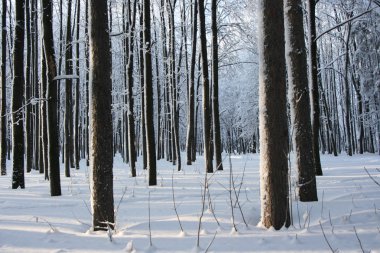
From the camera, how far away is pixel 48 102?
779 cm

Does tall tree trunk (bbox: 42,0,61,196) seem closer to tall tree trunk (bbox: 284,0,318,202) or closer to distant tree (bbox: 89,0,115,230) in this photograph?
distant tree (bbox: 89,0,115,230)

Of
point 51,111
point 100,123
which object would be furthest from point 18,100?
point 100,123

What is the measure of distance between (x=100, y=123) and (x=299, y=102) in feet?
11.0

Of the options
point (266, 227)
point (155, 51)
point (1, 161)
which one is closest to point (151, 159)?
point (266, 227)

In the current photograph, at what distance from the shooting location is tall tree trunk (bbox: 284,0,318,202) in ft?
18.8

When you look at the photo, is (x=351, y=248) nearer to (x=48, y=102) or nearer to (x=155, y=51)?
(x=48, y=102)

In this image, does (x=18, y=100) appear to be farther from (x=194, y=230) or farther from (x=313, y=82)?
(x=313, y=82)

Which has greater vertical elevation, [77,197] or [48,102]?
[48,102]

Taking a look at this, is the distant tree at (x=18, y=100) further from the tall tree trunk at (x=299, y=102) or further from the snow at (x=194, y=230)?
the tall tree trunk at (x=299, y=102)

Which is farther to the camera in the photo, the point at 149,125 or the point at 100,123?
the point at 149,125

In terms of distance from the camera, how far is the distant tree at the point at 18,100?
9414 millimetres

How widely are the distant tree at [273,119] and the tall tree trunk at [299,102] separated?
1671mm

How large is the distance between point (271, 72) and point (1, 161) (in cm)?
1425

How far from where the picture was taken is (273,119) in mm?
4059
